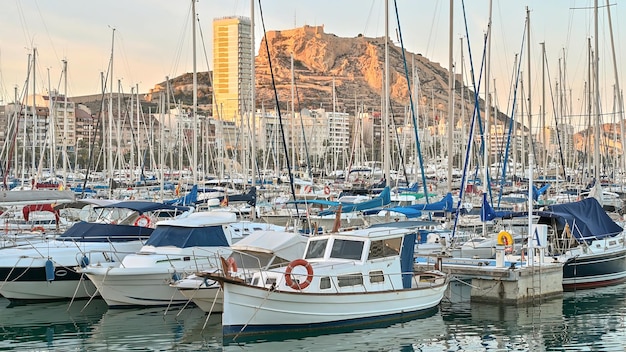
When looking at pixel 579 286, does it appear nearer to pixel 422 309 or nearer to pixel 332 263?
pixel 422 309

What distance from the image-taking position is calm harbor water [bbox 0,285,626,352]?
20.4m

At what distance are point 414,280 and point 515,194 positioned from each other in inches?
1164

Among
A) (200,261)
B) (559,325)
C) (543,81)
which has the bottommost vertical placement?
(559,325)

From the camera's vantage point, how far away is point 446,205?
33.9m

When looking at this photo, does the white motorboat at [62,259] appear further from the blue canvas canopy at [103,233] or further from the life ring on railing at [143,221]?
the life ring on railing at [143,221]

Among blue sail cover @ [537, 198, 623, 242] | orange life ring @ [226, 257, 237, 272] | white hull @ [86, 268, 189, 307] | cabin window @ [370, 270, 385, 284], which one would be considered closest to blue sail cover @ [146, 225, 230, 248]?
white hull @ [86, 268, 189, 307]

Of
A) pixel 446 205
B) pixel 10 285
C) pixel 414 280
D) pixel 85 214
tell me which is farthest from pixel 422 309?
pixel 85 214

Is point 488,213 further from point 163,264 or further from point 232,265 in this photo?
point 163,264

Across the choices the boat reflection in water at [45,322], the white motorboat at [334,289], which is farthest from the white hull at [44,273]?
the white motorboat at [334,289]

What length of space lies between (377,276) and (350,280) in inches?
43.8

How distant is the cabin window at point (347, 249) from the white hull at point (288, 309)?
1.23m

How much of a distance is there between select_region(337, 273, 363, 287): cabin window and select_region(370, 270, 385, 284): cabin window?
476mm

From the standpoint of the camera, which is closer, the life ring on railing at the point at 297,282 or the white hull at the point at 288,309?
the white hull at the point at 288,309

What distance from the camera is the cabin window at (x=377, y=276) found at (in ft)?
73.3
